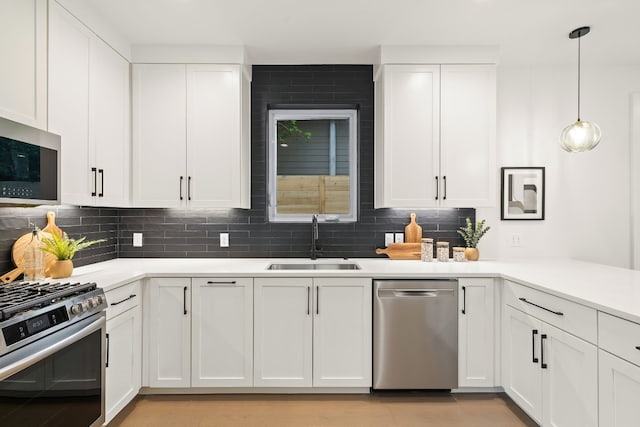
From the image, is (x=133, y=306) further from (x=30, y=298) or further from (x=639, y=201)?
(x=639, y=201)

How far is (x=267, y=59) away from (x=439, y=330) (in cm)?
250

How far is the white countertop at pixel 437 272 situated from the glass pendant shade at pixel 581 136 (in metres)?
0.86

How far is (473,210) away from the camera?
3346mm

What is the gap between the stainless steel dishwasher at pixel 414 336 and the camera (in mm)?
2627

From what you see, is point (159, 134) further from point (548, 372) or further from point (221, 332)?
point (548, 372)

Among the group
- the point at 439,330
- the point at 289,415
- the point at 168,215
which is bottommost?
the point at 289,415

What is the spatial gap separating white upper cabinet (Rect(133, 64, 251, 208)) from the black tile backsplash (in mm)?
363

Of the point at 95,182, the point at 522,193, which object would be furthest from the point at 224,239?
the point at 522,193

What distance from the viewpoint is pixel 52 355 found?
160 cm

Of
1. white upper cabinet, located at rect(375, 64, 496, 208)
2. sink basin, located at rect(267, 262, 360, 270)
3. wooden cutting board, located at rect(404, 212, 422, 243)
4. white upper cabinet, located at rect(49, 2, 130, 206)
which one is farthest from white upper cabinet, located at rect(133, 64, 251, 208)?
wooden cutting board, located at rect(404, 212, 422, 243)

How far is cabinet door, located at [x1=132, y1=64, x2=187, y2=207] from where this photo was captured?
2961 millimetres

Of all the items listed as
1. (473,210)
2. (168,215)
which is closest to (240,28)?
(168,215)

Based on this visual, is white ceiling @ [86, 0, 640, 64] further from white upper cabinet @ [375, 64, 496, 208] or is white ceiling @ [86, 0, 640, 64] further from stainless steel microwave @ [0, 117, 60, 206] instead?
stainless steel microwave @ [0, 117, 60, 206]

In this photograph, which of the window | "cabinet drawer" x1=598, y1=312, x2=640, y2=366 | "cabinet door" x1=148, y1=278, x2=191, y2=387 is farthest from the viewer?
the window
